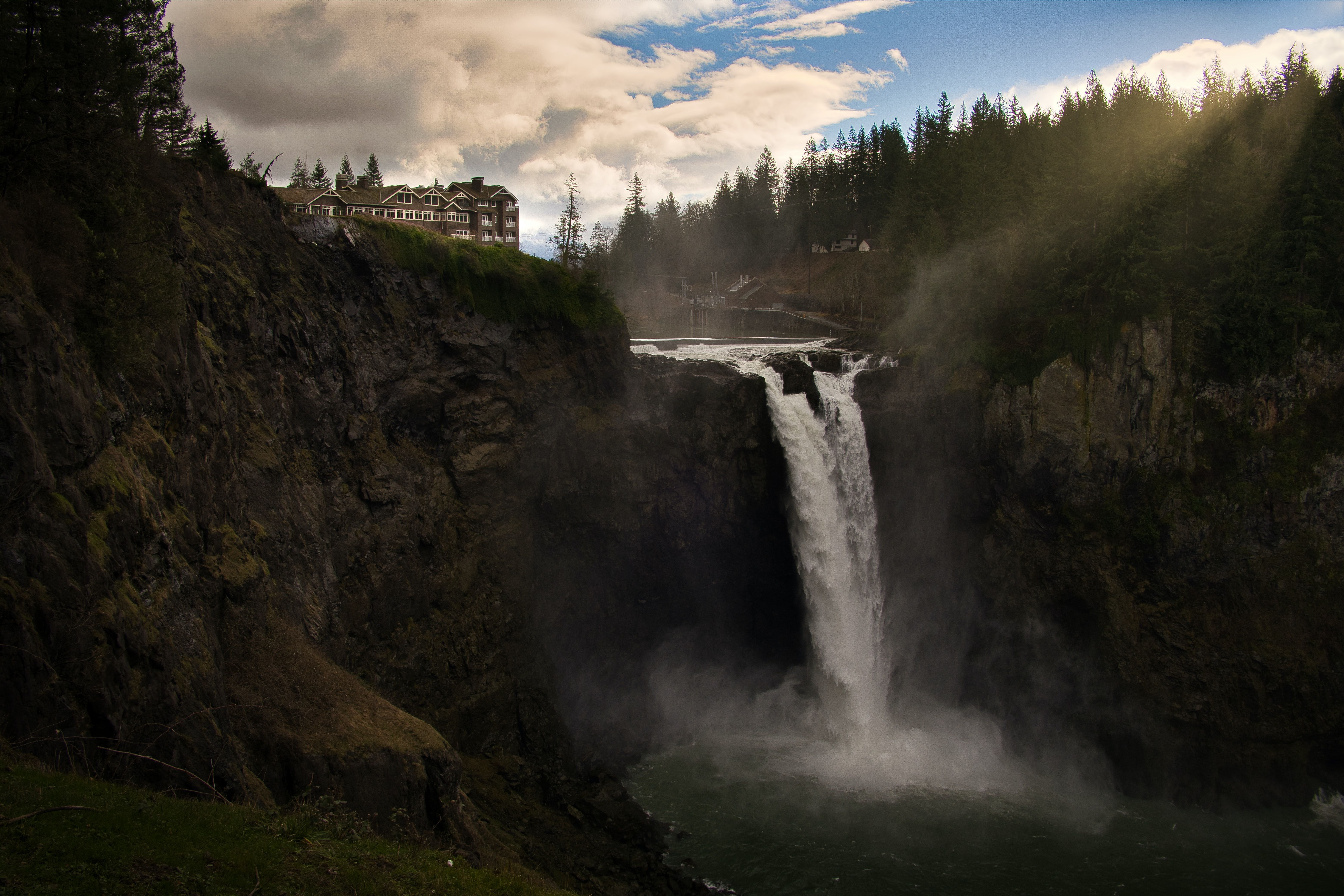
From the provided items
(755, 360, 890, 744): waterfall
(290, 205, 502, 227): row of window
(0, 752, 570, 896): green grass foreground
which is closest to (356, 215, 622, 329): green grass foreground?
(755, 360, 890, 744): waterfall

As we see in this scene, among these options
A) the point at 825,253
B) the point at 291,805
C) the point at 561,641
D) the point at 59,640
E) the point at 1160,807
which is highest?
the point at 825,253

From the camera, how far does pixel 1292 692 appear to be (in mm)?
30672

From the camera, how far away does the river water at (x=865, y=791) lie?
81.6 feet

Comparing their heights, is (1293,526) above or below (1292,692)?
above

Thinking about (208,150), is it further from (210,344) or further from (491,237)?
(491,237)

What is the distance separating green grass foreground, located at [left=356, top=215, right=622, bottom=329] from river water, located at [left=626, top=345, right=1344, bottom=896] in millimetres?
7359

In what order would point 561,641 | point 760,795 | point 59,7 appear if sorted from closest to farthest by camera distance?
point 59,7 < point 760,795 < point 561,641

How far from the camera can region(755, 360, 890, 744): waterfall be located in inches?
1321

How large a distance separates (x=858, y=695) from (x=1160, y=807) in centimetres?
1161

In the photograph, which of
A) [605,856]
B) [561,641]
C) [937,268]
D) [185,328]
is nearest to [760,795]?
[605,856]

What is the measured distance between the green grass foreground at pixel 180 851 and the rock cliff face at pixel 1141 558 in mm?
27928

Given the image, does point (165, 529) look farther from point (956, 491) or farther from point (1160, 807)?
point (1160, 807)

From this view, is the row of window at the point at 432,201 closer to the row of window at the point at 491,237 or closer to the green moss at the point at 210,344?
the row of window at the point at 491,237

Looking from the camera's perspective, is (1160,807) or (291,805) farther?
(1160,807)
